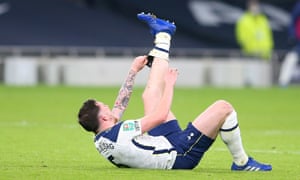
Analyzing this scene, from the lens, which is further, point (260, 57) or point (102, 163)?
point (260, 57)

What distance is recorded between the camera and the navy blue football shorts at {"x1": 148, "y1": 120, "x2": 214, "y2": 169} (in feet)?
34.0

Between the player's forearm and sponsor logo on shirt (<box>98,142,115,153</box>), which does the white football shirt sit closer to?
sponsor logo on shirt (<box>98,142,115,153</box>)

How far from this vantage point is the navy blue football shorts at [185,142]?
10.4 m

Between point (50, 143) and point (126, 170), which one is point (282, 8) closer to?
point (50, 143)

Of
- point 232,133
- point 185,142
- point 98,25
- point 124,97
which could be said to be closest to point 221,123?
point 232,133

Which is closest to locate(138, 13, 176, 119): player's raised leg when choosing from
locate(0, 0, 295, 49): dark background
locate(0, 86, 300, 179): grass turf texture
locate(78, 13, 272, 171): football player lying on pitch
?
locate(78, 13, 272, 171): football player lying on pitch

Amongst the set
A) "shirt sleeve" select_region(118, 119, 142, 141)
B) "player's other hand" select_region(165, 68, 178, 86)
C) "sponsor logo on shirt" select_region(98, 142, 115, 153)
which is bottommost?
"sponsor logo on shirt" select_region(98, 142, 115, 153)

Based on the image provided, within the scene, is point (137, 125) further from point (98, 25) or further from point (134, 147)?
point (98, 25)

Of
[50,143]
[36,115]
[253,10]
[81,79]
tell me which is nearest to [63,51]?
[81,79]

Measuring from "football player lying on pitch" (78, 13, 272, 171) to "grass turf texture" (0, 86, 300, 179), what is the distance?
14 centimetres

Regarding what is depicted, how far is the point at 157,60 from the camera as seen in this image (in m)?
10.6

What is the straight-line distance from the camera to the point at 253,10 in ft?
103

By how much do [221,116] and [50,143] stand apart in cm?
451

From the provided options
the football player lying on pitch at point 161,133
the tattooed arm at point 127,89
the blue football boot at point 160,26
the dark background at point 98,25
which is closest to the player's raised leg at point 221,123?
the football player lying on pitch at point 161,133
